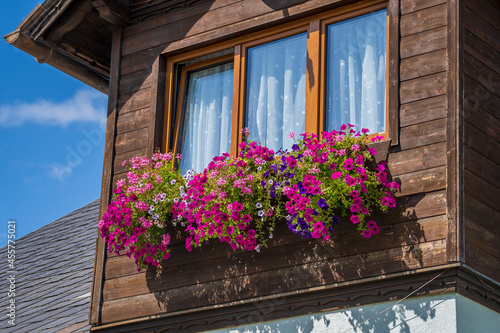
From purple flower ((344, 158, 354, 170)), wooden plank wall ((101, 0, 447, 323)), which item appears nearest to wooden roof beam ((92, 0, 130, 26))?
wooden plank wall ((101, 0, 447, 323))

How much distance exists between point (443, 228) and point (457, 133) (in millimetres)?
807

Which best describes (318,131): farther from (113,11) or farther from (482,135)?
(113,11)

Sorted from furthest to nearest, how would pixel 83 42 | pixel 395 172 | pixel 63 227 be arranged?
pixel 63 227 → pixel 83 42 → pixel 395 172

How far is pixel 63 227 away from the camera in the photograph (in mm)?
14711

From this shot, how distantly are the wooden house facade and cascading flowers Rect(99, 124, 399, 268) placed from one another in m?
0.19

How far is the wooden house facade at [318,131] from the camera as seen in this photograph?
7.07 m

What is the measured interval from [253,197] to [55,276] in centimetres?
524

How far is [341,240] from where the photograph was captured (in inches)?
294

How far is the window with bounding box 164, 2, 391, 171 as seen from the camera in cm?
809

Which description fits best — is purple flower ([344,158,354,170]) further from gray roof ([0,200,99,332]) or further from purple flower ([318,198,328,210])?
gray roof ([0,200,99,332])

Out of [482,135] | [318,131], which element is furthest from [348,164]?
[482,135]

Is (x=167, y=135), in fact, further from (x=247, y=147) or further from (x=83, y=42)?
(x=83, y=42)

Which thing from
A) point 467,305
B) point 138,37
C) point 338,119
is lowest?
point 467,305

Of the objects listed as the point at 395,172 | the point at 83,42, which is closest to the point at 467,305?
the point at 395,172
